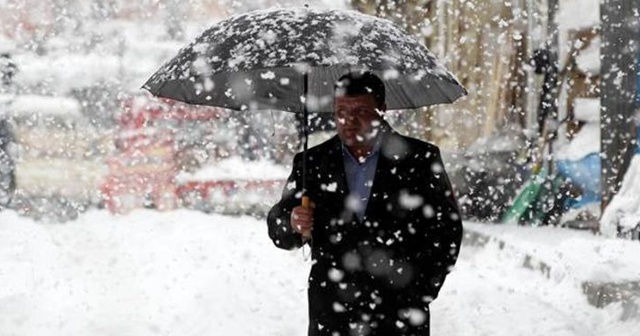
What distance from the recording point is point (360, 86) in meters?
3.83

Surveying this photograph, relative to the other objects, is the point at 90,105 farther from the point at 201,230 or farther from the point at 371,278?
the point at 371,278

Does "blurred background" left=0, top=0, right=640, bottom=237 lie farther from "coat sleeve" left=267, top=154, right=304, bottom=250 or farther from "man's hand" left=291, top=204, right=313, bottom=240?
"man's hand" left=291, top=204, right=313, bottom=240

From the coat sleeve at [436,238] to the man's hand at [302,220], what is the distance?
0.41 metres

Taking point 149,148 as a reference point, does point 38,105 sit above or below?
below

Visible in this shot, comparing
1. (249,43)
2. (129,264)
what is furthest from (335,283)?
A: (129,264)

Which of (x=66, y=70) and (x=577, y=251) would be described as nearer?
(x=577, y=251)

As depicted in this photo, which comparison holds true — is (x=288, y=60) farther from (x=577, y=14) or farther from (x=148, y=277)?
(x=577, y=14)

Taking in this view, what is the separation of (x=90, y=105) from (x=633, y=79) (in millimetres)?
11972

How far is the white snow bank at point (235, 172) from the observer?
1560cm

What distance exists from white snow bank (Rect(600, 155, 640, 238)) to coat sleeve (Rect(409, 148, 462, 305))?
744 centimetres

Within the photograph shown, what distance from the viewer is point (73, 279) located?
11.6 metres

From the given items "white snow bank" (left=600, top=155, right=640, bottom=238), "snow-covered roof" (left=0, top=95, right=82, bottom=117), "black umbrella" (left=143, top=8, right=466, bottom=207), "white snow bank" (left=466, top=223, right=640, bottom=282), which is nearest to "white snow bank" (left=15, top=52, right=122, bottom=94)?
"snow-covered roof" (left=0, top=95, right=82, bottom=117)

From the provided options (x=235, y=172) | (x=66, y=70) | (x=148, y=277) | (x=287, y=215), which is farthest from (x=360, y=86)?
(x=66, y=70)

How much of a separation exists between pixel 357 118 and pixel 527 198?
10.2 m
